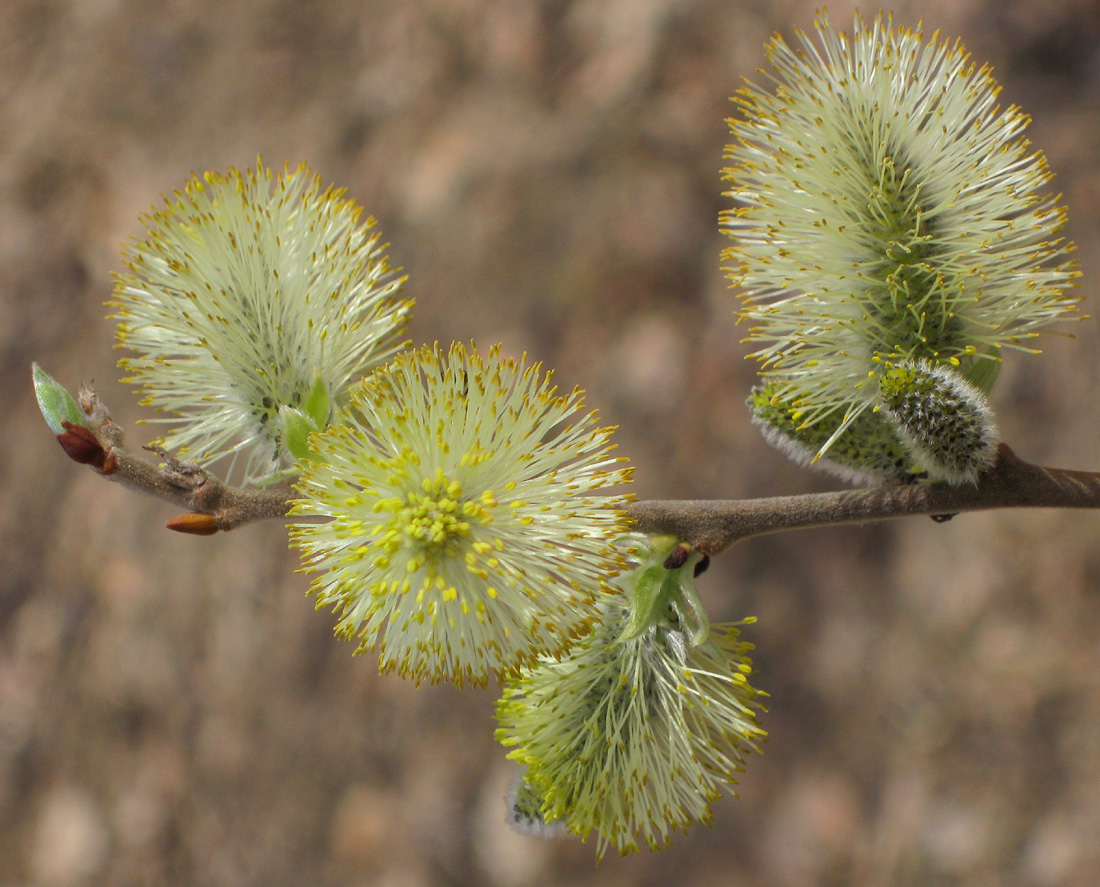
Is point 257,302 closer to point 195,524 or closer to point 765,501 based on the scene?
point 195,524

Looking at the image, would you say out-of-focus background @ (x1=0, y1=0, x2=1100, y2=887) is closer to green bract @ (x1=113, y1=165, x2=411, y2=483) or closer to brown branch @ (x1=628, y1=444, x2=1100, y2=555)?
brown branch @ (x1=628, y1=444, x2=1100, y2=555)

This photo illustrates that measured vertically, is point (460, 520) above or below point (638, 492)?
below

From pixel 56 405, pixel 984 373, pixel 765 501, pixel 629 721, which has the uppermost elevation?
pixel 984 373

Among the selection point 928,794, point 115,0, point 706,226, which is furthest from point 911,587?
point 115,0

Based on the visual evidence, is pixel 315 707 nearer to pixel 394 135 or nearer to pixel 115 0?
pixel 394 135

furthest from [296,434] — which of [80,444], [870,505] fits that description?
[870,505]

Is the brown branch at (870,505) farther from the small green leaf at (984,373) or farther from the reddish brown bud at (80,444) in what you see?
the reddish brown bud at (80,444)

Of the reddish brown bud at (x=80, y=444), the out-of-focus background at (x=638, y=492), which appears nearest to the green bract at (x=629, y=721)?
the reddish brown bud at (x=80, y=444)

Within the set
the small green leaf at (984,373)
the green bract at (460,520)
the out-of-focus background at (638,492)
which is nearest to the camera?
the green bract at (460,520)
